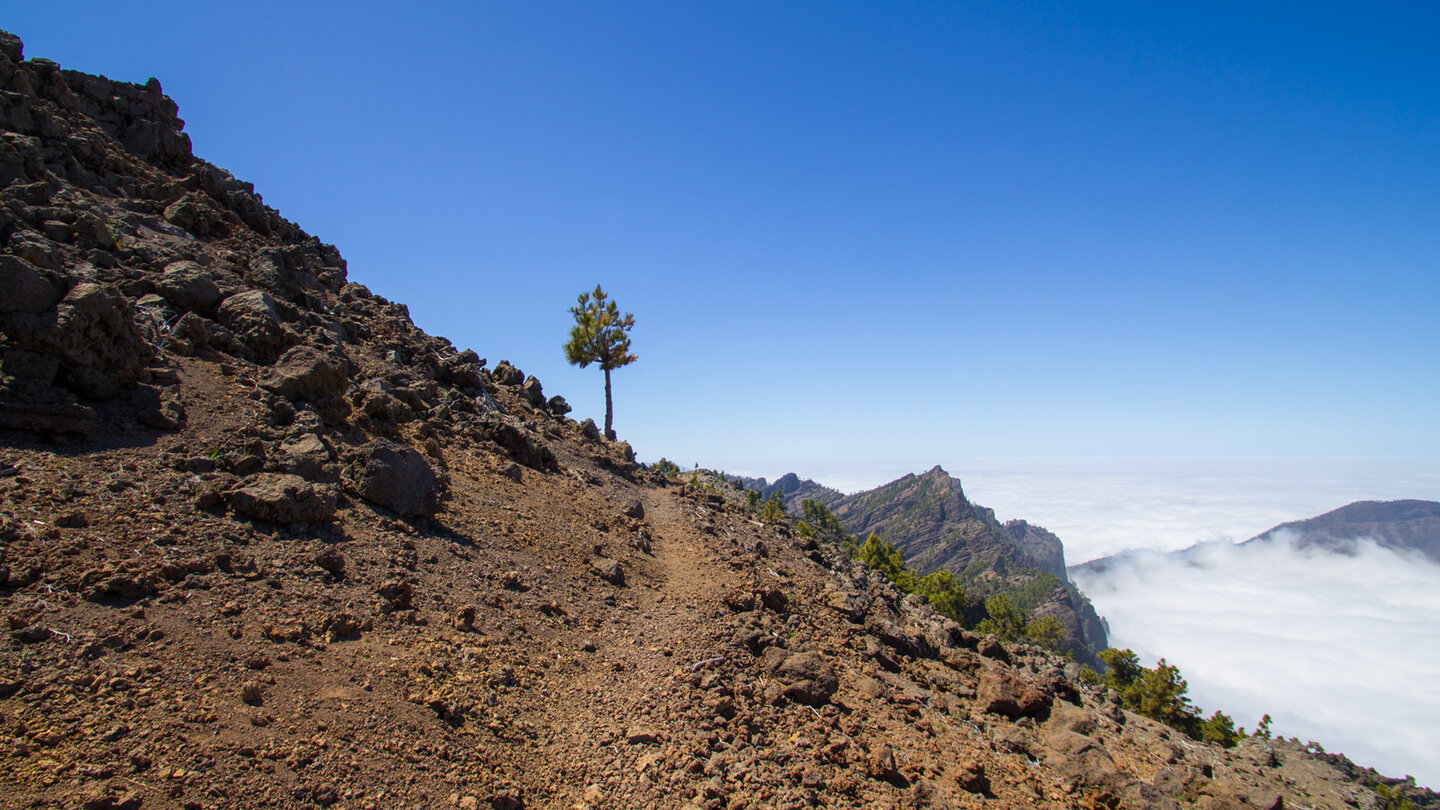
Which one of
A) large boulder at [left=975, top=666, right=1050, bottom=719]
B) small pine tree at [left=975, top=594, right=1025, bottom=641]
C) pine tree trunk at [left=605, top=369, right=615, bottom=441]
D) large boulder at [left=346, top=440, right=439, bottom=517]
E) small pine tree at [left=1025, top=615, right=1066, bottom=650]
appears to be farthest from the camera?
small pine tree at [left=1025, top=615, right=1066, bottom=650]

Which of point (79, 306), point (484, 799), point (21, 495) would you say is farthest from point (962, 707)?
point (79, 306)

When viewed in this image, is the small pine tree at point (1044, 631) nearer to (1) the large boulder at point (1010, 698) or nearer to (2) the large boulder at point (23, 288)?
(1) the large boulder at point (1010, 698)

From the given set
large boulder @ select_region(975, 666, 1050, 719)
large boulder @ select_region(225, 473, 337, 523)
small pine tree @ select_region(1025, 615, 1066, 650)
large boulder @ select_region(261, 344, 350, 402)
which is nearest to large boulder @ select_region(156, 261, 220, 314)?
large boulder @ select_region(261, 344, 350, 402)

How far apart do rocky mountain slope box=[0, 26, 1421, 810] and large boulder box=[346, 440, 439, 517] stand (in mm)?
40

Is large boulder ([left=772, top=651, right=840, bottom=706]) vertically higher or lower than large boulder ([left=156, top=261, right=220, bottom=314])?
lower

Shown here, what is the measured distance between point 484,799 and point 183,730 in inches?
95.1

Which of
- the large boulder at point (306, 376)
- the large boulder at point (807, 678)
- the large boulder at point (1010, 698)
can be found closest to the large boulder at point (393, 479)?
the large boulder at point (306, 376)

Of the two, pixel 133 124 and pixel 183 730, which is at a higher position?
pixel 133 124

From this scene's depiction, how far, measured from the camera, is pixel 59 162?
13.2 meters

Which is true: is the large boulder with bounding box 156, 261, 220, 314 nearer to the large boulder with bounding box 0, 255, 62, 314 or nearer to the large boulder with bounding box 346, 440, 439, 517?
the large boulder with bounding box 0, 255, 62, 314

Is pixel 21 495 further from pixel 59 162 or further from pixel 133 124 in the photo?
pixel 133 124

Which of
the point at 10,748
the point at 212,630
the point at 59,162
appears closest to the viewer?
the point at 10,748

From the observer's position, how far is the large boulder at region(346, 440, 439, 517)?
9.23 m

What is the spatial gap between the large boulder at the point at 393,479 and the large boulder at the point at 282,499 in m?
1.16
